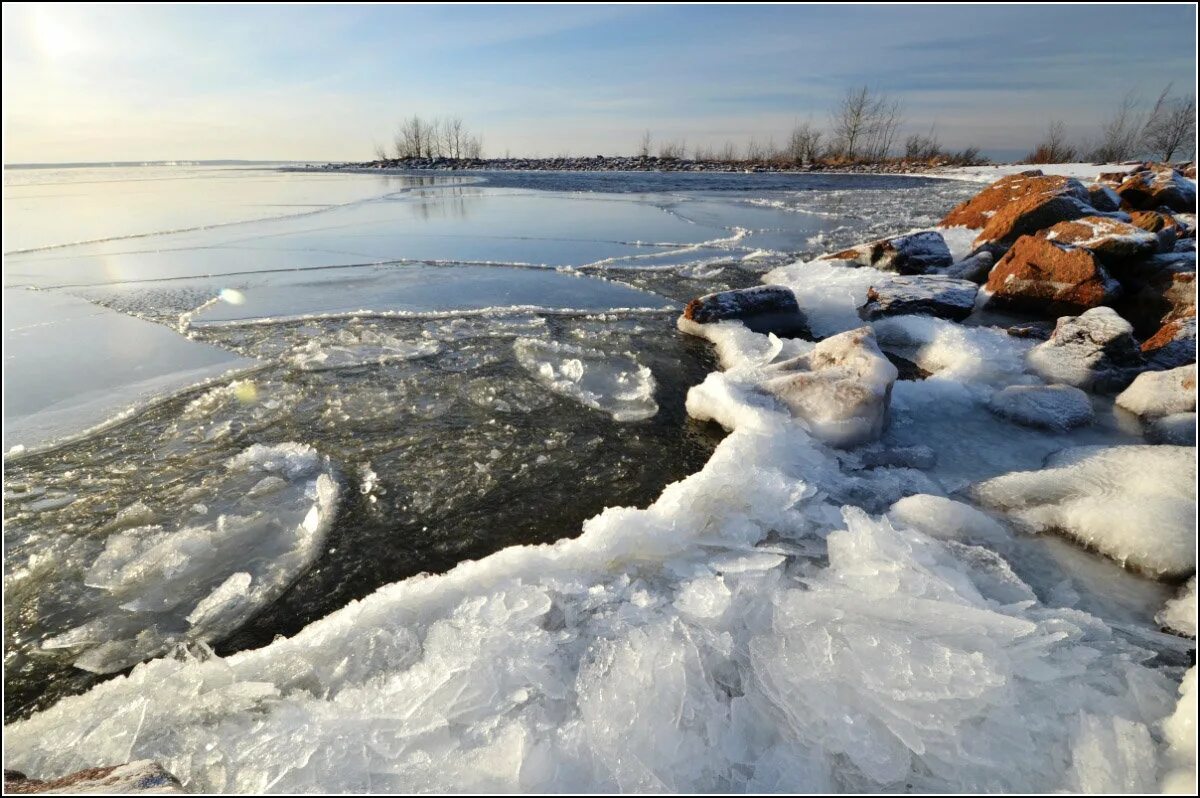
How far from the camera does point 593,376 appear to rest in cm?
363

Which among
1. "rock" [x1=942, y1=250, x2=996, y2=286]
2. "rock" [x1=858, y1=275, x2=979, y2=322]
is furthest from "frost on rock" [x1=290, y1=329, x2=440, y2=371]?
"rock" [x1=942, y1=250, x2=996, y2=286]

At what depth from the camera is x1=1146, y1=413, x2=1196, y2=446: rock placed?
2625mm

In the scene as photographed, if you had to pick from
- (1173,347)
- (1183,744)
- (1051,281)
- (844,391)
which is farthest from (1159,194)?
(1183,744)

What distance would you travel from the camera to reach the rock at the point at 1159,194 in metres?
7.62

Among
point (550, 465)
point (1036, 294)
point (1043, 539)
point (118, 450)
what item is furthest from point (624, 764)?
point (1036, 294)

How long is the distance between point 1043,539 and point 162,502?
11.9 feet

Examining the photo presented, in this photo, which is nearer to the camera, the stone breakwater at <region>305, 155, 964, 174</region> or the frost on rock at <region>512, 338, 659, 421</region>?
the frost on rock at <region>512, 338, 659, 421</region>

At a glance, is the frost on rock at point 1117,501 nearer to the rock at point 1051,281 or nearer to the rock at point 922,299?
the rock at point 922,299

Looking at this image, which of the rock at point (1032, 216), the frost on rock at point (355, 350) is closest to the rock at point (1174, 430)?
the rock at point (1032, 216)

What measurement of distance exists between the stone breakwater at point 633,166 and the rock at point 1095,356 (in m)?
35.2

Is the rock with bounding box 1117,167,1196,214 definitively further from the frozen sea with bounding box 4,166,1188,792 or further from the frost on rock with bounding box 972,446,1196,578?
the frost on rock with bounding box 972,446,1196,578

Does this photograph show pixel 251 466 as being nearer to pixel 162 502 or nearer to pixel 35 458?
pixel 162 502

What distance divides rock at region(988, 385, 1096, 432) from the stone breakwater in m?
36.0

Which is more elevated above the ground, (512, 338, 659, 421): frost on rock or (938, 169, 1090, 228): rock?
(938, 169, 1090, 228): rock
